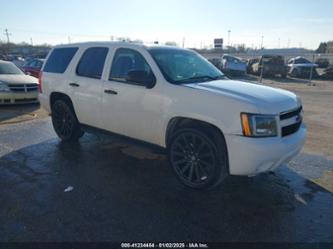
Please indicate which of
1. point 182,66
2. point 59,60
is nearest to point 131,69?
point 182,66

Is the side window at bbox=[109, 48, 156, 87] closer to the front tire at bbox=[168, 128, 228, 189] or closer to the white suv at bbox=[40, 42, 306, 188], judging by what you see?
the white suv at bbox=[40, 42, 306, 188]

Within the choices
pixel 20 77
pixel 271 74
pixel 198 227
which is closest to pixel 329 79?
pixel 271 74

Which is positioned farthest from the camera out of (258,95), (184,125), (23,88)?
(23,88)

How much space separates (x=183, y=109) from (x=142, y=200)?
1279 millimetres

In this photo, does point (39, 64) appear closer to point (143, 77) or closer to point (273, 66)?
point (143, 77)

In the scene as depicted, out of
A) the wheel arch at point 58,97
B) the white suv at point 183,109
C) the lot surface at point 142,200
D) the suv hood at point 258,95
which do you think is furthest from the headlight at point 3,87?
the suv hood at point 258,95

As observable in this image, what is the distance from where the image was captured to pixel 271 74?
24.9 meters

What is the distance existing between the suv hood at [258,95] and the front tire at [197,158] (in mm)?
598

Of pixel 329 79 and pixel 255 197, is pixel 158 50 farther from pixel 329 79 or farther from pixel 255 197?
pixel 329 79

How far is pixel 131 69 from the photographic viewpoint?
4.58 meters

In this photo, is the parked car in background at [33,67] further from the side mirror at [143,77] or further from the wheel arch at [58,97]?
the side mirror at [143,77]

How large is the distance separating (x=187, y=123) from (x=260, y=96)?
1.00 meters

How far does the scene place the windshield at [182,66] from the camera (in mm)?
4254

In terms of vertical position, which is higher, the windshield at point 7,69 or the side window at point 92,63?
the side window at point 92,63
